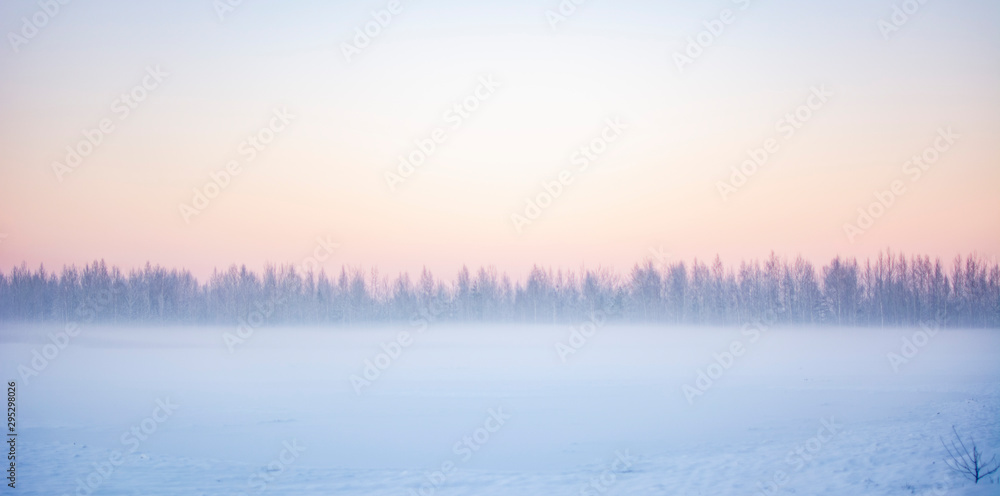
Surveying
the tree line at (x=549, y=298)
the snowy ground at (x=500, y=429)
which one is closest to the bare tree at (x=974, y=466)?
the snowy ground at (x=500, y=429)

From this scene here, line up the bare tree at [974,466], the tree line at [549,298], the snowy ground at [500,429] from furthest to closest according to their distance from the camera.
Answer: the tree line at [549,298] → the snowy ground at [500,429] → the bare tree at [974,466]

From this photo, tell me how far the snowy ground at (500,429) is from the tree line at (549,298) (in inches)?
2304

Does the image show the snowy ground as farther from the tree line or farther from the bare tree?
the tree line

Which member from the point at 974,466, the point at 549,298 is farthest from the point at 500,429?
the point at 549,298

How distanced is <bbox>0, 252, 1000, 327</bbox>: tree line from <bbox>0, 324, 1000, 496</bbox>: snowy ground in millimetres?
58533

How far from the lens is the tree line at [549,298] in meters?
76.2

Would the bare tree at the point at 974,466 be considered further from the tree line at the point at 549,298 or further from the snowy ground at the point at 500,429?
the tree line at the point at 549,298

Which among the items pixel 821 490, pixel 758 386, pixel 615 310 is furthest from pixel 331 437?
pixel 615 310

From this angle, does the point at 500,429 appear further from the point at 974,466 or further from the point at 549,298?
the point at 549,298

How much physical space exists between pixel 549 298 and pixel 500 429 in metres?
84.1

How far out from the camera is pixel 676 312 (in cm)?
8375

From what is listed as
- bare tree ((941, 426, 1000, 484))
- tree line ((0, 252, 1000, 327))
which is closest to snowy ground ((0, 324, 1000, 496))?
bare tree ((941, 426, 1000, 484))

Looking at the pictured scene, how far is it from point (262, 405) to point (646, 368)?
15343 mm

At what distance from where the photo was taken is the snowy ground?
845 cm
